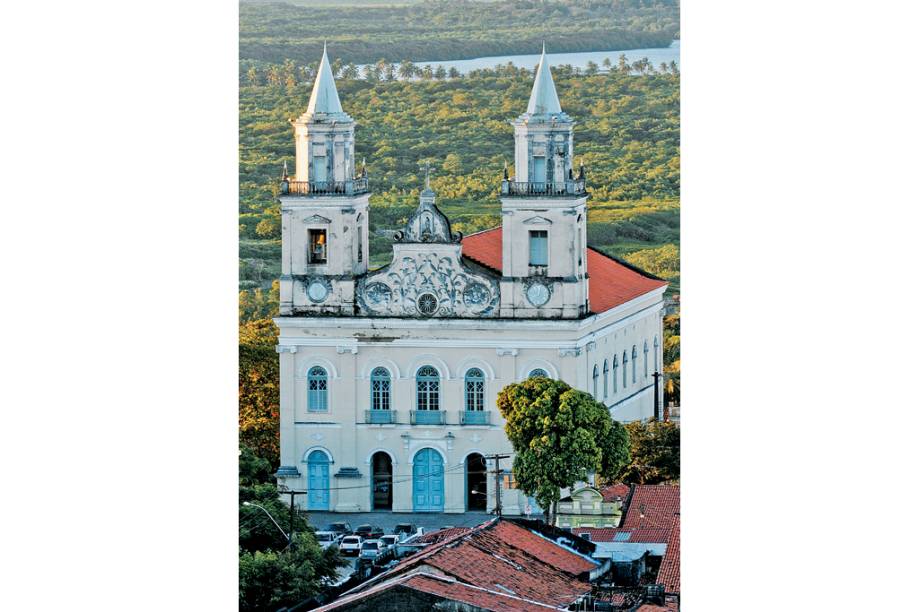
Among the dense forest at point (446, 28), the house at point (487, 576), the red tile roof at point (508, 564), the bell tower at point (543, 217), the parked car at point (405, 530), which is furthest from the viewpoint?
the dense forest at point (446, 28)

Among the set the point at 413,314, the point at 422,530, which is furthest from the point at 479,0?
the point at 422,530

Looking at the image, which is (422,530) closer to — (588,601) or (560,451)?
(560,451)

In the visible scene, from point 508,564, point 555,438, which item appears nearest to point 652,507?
point 555,438

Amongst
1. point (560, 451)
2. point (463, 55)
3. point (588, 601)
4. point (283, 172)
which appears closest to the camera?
point (588, 601)

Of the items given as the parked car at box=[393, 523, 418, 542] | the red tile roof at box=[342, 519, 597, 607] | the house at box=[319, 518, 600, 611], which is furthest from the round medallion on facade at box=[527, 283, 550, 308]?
the red tile roof at box=[342, 519, 597, 607]

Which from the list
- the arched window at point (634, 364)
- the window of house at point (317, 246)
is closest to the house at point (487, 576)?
the window of house at point (317, 246)

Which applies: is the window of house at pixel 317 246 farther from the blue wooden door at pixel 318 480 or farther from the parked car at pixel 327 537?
the parked car at pixel 327 537
